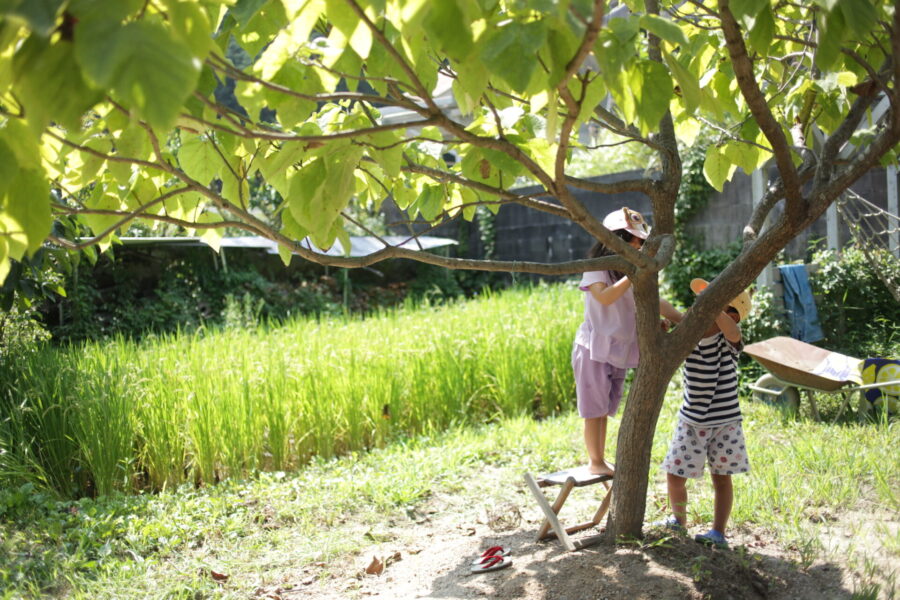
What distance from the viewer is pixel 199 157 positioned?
79.4 inches

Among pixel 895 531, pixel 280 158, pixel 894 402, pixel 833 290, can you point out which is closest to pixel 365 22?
pixel 280 158

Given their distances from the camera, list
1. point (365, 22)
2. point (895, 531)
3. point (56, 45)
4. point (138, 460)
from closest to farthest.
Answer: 1. point (56, 45)
2. point (365, 22)
3. point (895, 531)
4. point (138, 460)

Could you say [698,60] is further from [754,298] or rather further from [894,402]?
[754,298]

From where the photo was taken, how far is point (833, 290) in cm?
651

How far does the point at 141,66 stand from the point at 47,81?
0.19 metres

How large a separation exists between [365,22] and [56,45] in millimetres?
516

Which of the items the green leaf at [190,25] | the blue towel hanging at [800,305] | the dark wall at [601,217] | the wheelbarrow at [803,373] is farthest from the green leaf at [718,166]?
the blue towel hanging at [800,305]

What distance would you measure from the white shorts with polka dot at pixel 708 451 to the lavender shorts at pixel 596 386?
1.50 feet

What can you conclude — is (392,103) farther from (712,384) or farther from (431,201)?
(712,384)

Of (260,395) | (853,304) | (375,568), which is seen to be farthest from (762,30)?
(853,304)

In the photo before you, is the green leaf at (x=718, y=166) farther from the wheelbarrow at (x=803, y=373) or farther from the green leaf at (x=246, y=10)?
the wheelbarrow at (x=803, y=373)

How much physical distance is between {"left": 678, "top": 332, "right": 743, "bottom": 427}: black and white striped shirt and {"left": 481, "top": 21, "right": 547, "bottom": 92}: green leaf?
218cm

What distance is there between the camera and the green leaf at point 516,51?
1171 mm

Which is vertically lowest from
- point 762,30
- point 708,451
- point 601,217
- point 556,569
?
point 556,569
